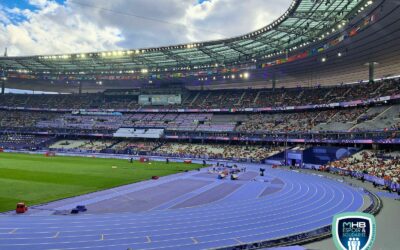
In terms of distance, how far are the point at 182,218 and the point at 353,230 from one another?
54.8 ft

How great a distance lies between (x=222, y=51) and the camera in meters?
68.7

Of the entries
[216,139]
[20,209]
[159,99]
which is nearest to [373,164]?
[216,139]

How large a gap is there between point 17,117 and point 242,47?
6905 cm

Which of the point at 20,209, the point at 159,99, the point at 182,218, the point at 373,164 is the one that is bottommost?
the point at 182,218

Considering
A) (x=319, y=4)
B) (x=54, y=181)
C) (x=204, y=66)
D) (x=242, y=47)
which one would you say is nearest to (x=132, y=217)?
(x=54, y=181)

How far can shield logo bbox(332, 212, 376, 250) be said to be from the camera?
4.76 m

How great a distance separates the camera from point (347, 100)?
210 ft

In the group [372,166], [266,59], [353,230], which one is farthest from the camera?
[266,59]

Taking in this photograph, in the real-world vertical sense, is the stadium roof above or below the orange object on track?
above

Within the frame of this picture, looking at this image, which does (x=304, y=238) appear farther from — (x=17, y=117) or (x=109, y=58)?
(x=17, y=117)

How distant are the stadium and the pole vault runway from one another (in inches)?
5.0

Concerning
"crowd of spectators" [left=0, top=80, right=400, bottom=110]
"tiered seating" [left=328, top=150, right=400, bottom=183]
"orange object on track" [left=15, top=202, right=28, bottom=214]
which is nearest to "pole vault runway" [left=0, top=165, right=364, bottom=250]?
"orange object on track" [left=15, top=202, right=28, bottom=214]

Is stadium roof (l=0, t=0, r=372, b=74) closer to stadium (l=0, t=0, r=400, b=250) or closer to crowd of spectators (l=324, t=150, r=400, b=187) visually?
stadium (l=0, t=0, r=400, b=250)

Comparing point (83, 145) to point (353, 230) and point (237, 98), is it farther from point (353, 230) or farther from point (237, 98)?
point (353, 230)
